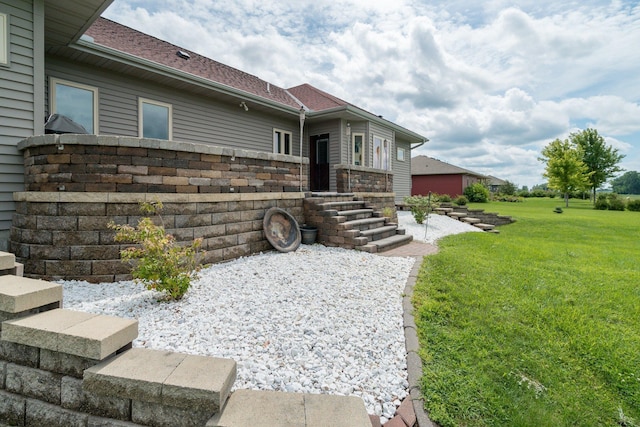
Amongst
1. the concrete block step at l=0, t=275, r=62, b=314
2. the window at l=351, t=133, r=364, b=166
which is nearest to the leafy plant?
the concrete block step at l=0, t=275, r=62, b=314

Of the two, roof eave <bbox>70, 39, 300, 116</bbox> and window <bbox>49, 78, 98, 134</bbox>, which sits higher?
roof eave <bbox>70, 39, 300, 116</bbox>

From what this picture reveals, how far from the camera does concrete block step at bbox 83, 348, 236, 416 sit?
1620 millimetres

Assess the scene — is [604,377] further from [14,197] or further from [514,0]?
[14,197]

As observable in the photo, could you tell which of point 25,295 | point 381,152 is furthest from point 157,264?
point 381,152

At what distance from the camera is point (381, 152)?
13391mm

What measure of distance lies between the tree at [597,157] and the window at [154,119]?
40.2 m

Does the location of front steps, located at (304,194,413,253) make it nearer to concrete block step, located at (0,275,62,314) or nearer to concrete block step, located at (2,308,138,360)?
concrete block step, located at (2,308,138,360)

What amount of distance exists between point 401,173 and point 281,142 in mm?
7807

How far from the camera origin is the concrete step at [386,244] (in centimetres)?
625

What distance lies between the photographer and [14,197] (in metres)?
4.28

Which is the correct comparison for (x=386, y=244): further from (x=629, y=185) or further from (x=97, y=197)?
(x=629, y=185)

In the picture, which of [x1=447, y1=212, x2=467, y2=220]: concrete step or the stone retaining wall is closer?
Result: the stone retaining wall

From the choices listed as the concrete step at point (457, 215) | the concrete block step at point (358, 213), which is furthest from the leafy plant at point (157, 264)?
the concrete step at point (457, 215)

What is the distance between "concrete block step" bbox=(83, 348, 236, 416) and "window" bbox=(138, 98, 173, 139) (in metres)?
7.07
